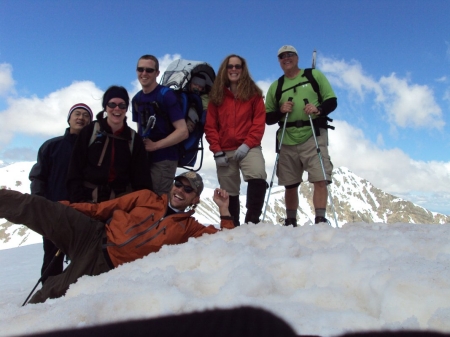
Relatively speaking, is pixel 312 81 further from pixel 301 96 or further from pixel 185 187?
pixel 185 187

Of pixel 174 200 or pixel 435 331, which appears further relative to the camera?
pixel 174 200

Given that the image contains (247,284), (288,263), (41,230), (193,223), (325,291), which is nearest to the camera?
(325,291)

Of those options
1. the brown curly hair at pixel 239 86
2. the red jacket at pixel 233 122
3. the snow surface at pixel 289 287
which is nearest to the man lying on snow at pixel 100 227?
the snow surface at pixel 289 287

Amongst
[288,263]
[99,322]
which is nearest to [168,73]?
[288,263]

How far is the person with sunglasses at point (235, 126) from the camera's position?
5.90 metres

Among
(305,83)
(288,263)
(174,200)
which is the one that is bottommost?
(288,263)

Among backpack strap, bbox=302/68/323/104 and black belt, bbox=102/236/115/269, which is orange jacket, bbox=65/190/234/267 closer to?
black belt, bbox=102/236/115/269

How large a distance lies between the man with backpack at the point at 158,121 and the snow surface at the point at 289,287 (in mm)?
2388

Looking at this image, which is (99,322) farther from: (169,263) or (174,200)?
(174,200)

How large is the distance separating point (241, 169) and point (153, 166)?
4.93 ft

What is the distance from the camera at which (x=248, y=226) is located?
170 inches

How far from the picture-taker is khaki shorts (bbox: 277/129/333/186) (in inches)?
257

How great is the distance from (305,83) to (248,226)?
353cm

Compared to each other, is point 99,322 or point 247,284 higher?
point 247,284
